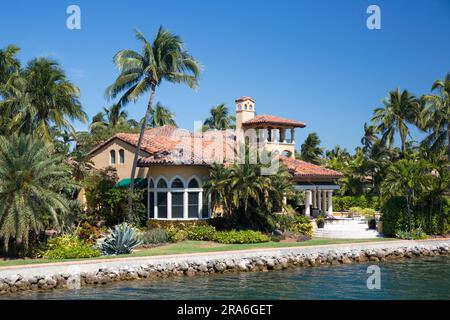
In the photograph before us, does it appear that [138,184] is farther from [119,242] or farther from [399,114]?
[399,114]

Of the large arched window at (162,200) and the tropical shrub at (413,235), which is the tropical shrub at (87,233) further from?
the tropical shrub at (413,235)

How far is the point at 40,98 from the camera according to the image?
32.1 metres

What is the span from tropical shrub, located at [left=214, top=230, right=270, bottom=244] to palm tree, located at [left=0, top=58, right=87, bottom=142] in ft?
38.5

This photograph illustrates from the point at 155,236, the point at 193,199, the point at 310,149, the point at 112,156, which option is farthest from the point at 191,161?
the point at 310,149

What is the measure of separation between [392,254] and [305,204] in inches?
386

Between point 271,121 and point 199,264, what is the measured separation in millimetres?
20731

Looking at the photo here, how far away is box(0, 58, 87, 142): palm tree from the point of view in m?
31.9

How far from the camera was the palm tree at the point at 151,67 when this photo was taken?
101ft

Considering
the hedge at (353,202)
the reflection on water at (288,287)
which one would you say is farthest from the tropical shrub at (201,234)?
the hedge at (353,202)

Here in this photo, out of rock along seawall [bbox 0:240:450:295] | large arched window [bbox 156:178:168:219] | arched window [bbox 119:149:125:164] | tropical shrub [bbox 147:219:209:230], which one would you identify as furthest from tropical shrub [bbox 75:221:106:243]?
arched window [bbox 119:149:125:164]

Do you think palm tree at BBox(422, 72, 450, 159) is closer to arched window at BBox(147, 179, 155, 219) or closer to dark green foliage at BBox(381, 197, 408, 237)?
dark green foliage at BBox(381, 197, 408, 237)

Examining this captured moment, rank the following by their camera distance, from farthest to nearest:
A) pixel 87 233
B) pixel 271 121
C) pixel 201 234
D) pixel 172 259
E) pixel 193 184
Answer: pixel 271 121, pixel 193 184, pixel 201 234, pixel 87 233, pixel 172 259

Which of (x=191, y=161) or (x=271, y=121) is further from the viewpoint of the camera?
(x=271, y=121)
